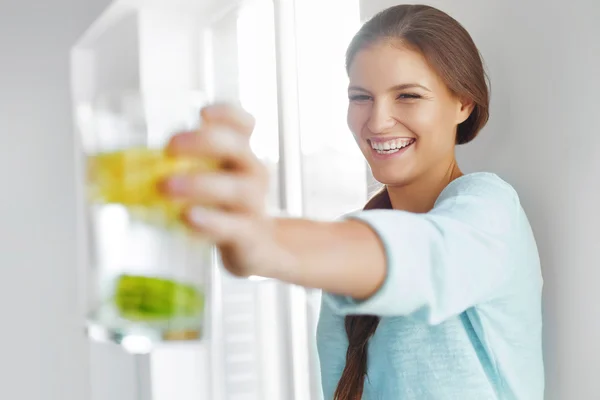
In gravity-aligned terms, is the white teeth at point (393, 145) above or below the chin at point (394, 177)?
above

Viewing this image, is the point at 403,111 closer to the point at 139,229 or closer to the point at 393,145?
the point at 393,145

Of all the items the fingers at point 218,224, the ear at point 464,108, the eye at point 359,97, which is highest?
the eye at point 359,97

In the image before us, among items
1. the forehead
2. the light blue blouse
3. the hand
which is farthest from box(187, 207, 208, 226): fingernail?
the forehead

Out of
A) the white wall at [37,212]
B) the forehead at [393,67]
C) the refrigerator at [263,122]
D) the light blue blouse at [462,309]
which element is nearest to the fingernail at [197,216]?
the light blue blouse at [462,309]

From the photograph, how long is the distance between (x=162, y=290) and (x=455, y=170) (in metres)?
0.64

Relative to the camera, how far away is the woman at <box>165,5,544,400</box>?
0.61m

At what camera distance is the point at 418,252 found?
66cm

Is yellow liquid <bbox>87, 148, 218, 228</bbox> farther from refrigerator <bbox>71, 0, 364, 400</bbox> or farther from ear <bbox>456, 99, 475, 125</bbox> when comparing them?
refrigerator <bbox>71, 0, 364, 400</bbox>

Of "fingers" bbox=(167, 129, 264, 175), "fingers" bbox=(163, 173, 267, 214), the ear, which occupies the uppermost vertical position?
the ear

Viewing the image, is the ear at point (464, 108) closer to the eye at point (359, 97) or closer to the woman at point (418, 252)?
the woman at point (418, 252)

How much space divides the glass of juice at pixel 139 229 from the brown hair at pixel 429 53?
21.7 inches

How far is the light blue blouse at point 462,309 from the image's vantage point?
68 cm

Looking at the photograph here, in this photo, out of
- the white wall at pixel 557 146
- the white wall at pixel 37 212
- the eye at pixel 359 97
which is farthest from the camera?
the white wall at pixel 37 212

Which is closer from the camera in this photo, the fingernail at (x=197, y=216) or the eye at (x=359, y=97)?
the fingernail at (x=197, y=216)
